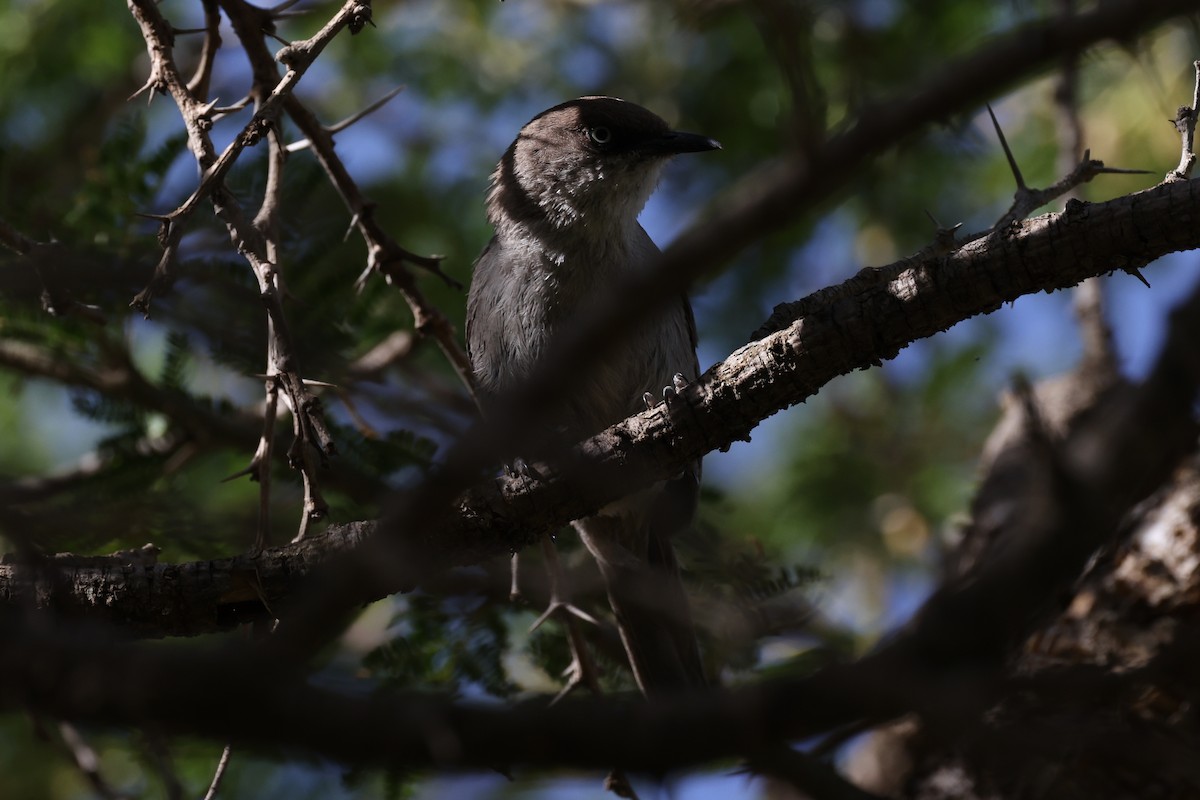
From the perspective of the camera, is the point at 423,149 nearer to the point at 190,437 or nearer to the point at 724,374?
the point at 190,437

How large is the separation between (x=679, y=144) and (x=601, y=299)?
43.0 inches

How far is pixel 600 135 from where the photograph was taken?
240 inches

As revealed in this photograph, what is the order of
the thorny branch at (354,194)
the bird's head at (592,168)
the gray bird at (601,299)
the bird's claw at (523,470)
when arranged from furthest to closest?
1. the bird's head at (592,168)
2. the gray bird at (601,299)
3. the thorny branch at (354,194)
4. the bird's claw at (523,470)

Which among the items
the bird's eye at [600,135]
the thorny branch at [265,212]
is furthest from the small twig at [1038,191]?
the bird's eye at [600,135]

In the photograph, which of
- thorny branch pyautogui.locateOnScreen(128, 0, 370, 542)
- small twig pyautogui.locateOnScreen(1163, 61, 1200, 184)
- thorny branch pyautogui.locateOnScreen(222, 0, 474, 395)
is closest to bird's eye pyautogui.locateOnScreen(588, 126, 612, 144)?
thorny branch pyautogui.locateOnScreen(222, 0, 474, 395)

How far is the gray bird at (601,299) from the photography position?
5.43 metres

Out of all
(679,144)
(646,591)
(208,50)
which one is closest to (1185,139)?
(646,591)

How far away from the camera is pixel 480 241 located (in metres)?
7.99

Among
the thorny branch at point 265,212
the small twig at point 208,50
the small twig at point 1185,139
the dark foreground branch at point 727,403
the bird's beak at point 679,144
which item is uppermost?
the bird's beak at point 679,144

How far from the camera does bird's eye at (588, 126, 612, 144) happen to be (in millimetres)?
6059

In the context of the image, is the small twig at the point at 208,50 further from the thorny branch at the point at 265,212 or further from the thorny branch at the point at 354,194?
the thorny branch at the point at 265,212

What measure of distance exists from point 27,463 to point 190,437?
3226 mm

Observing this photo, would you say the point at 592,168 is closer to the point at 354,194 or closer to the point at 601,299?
the point at 601,299

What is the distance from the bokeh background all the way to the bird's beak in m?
0.56
